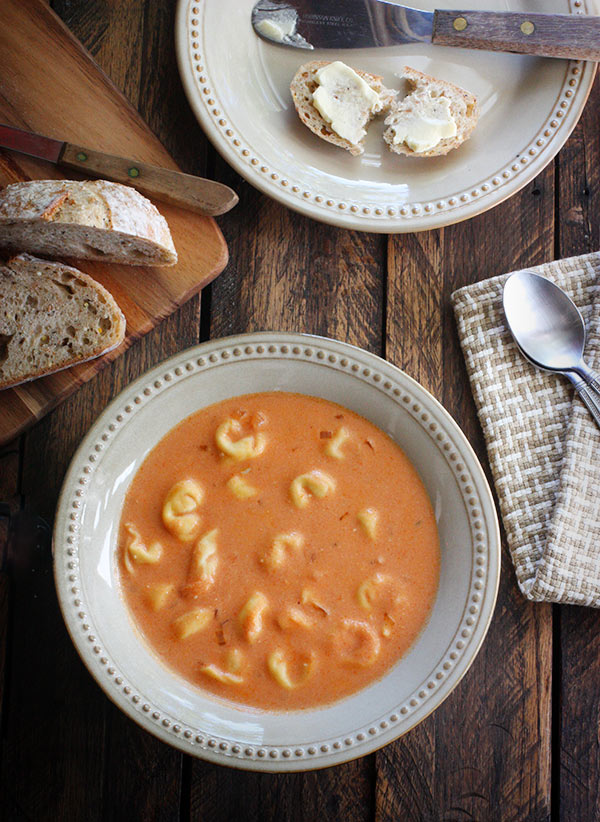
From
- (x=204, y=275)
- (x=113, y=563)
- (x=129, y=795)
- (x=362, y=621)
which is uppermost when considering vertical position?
(x=204, y=275)

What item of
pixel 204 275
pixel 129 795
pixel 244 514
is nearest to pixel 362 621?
pixel 244 514

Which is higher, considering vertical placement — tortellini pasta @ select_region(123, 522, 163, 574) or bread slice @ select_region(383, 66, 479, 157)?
bread slice @ select_region(383, 66, 479, 157)

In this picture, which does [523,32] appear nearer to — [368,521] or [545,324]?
[545,324]

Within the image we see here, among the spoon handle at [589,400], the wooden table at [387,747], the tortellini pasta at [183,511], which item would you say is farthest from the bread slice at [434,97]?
the tortellini pasta at [183,511]

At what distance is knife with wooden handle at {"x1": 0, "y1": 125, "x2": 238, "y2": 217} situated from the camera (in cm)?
214

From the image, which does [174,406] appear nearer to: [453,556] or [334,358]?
[334,358]

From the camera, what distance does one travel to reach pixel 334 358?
1.98m

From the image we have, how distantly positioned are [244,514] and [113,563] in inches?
14.9

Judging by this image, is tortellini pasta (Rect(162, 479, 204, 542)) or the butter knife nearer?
tortellini pasta (Rect(162, 479, 204, 542))

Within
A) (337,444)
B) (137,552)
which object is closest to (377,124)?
(337,444)

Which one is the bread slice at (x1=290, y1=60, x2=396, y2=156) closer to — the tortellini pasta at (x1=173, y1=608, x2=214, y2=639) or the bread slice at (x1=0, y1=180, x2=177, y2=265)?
the bread slice at (x1=0, y1=180, x2=177, y2=265)

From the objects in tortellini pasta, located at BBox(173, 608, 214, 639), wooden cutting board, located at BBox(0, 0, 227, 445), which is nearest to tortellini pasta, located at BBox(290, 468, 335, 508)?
tortellini pasta, located at BBox(173, 608, 214, 639)

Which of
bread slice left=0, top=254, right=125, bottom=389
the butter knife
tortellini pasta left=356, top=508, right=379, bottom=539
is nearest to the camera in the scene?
tortellini pasta left=356, top=508, right=379, bottom=539

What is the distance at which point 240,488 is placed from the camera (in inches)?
77.5
